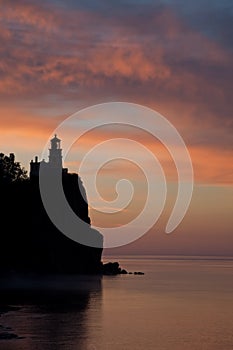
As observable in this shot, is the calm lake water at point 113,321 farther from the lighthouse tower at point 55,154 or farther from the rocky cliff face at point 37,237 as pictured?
the lighthouse tower at point 55,154

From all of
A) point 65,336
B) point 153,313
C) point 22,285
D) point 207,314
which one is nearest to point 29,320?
point 65,336

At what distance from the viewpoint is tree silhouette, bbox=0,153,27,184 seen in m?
156

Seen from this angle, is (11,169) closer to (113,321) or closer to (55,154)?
(55,154)

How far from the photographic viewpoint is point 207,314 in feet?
291

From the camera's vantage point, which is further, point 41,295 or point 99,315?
point 41,295

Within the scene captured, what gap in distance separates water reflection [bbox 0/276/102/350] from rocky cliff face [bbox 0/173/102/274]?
9.81 meters

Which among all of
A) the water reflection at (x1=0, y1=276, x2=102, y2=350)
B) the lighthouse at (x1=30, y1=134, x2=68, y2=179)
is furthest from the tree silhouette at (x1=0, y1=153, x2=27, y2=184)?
the water reflection at (x1=0, y1=276, x2=102, y2=350)

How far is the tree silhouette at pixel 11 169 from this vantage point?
15625 centimetres

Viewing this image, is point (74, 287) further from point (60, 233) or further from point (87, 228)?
point (87, 228)

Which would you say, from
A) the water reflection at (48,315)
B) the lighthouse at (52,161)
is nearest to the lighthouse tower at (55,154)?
the lighthouse at (52,161)

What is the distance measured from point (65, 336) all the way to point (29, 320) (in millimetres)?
10064

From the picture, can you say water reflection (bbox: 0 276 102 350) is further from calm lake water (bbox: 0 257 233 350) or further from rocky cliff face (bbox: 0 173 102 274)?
rocky cliff face (bbox: 0 173 102 274)

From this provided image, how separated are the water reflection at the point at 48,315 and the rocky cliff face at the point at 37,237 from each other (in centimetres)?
981

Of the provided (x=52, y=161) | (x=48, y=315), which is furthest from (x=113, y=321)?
(x=52, y=161)
